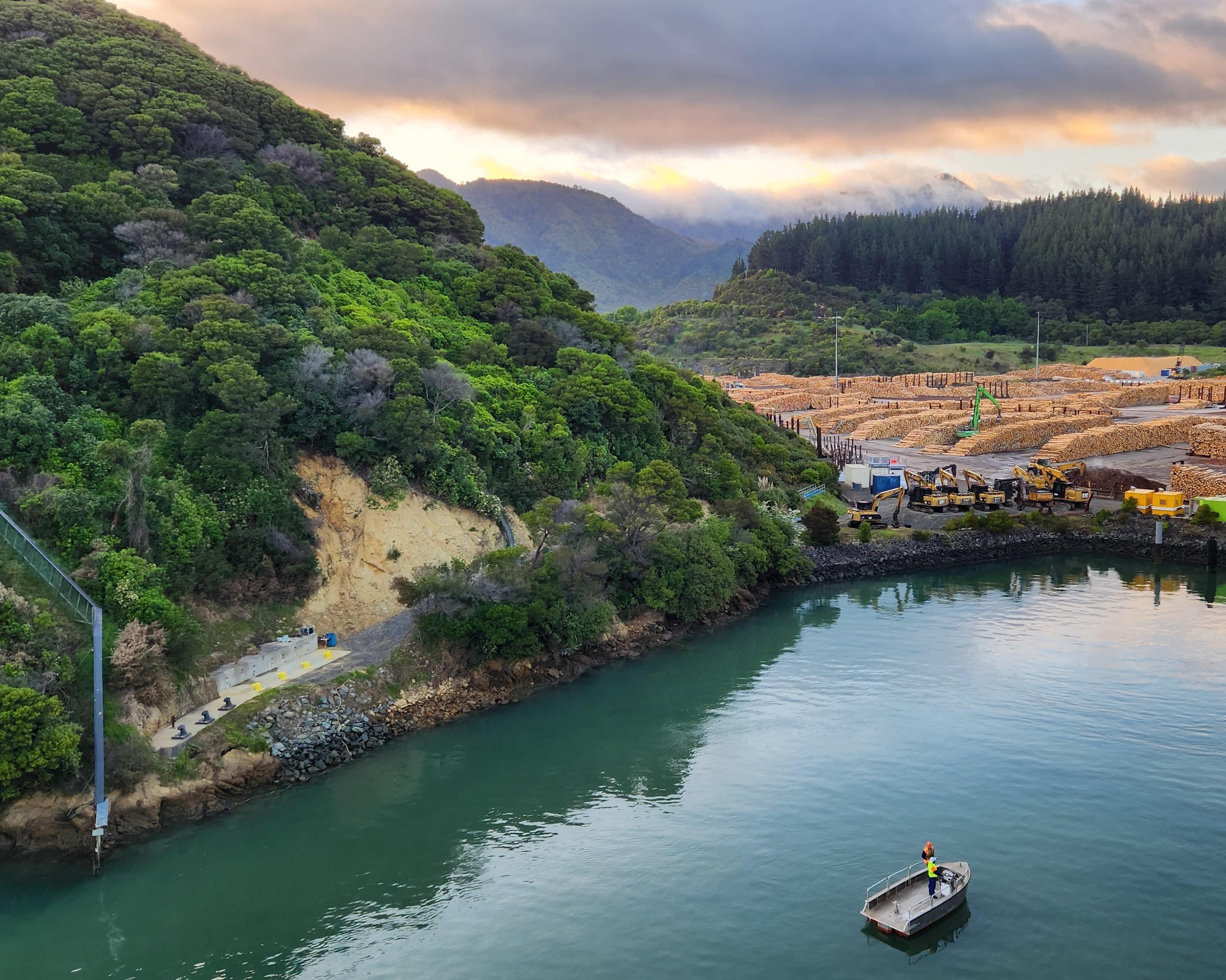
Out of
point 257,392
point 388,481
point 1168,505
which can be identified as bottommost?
point 1168,505

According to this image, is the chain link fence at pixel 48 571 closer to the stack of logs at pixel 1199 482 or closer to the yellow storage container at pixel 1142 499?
the yellow storage container at pixel 1142 499

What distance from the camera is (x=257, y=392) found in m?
35.8

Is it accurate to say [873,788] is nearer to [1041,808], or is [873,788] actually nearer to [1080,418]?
[1041,808]

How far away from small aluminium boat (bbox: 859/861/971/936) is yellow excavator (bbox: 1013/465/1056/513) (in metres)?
40.6

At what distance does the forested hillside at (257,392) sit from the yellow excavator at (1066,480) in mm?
14160

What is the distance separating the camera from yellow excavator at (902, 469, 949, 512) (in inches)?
2312

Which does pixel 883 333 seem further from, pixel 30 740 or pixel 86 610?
pixel 30 740

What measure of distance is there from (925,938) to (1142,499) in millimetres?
43349

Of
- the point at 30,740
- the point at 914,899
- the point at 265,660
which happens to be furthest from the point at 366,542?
the point at 914,899

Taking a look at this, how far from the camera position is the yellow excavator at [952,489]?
5884cm

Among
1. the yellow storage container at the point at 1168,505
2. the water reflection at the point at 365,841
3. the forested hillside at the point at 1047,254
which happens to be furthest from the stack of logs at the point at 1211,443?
the forested hillside at the point at 1047,254

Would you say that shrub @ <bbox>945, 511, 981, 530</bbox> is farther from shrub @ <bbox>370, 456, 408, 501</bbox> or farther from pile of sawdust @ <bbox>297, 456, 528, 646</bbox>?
shrub @ <bbox>370, 456, 408, 501</bbox>

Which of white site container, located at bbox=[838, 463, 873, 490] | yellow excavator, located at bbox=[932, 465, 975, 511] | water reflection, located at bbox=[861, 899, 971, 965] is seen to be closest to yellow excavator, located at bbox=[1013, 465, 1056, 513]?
yellow excavator, located at bbox=[932, 465, 975, 511]

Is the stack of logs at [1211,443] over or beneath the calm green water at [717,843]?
over
